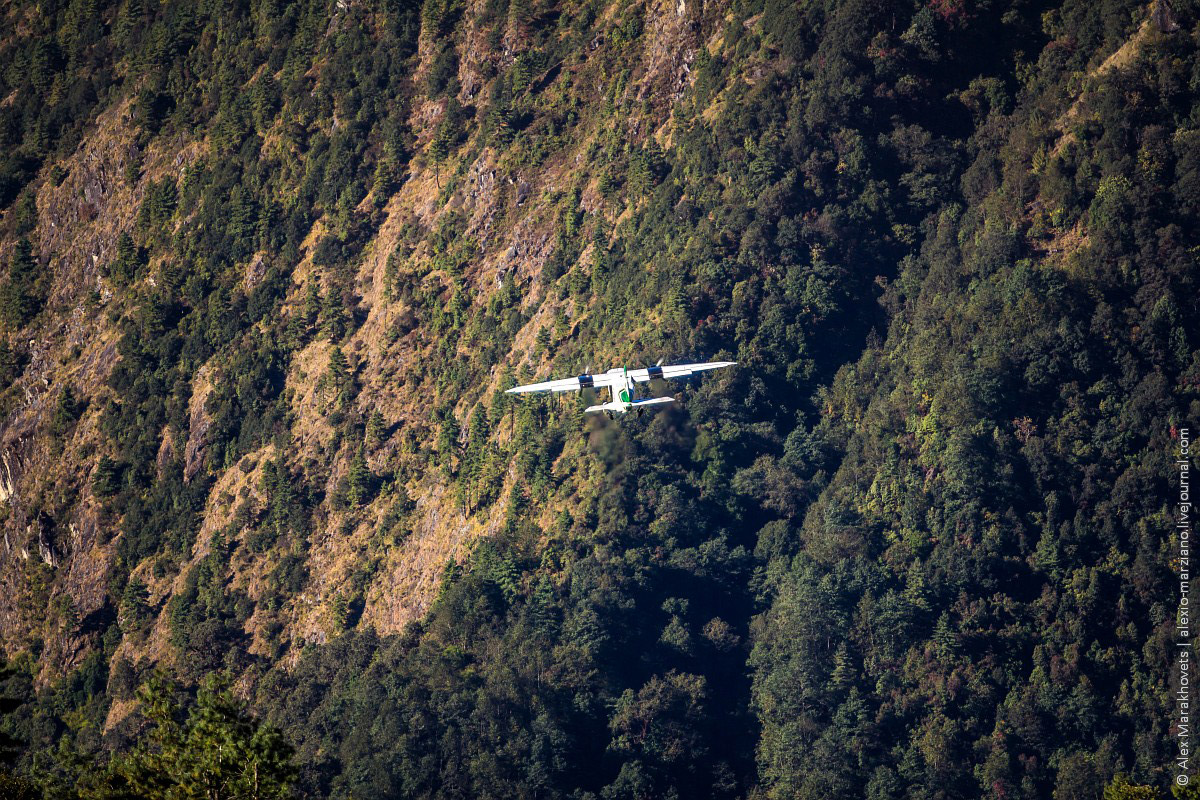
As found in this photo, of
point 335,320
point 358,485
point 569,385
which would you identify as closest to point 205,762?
point 569,385

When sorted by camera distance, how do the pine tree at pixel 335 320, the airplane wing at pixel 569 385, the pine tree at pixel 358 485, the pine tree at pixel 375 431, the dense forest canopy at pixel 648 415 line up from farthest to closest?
the pine tree at pixel 335 320, the pine tree at pixel 375 431, the pine tree at pixel 358 485, the dense forest canopy at pixel 648 415, the airplane wing at pixel 569 385

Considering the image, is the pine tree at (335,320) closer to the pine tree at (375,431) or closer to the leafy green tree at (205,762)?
the pine tree at (375,431)

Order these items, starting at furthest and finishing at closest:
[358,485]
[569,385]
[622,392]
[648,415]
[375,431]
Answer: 1. [375,431]
2. [358,485]
3. [648,415]
4. [622,392]
5. [569,385]

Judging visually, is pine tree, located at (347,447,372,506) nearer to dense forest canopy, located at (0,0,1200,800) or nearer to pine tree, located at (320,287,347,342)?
dense forest canopy, located at (0,0,1200,800)

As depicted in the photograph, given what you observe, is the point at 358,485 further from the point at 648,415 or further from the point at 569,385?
the point at 569,385

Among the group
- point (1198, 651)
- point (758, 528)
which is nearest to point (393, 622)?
point (758, 528)

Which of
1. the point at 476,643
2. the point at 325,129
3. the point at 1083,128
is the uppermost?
the point at 325,129

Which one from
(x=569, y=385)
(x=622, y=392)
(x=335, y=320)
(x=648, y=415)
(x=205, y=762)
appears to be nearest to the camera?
(x=205, y=762)

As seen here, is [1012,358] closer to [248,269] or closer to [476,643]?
[476,643]

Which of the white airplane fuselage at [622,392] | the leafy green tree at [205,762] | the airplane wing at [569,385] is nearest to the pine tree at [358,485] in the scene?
the airplane wing at [569,385]
